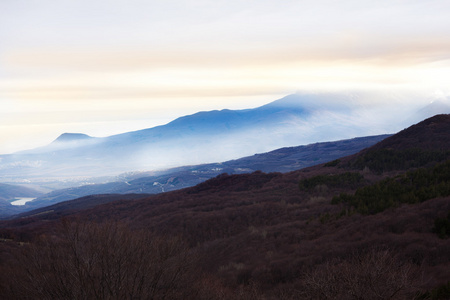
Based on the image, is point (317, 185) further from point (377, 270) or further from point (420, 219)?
point (377, 270)

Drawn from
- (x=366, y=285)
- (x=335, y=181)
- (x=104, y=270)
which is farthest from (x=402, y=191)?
(x=104, y=270)

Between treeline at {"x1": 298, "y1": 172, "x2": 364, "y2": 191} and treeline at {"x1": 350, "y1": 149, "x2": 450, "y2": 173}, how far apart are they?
351cm

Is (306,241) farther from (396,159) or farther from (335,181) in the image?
(396,159)

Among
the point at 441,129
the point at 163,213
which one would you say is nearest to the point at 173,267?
the point at 163,213

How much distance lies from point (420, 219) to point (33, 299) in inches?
606

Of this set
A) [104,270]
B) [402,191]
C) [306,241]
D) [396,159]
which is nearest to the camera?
[104,270]

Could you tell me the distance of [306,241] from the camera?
687 inches

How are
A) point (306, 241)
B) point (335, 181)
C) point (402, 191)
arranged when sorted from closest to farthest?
point (306, 241) → point (402, 191) → point (335, 181)

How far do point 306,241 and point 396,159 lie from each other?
22.5m

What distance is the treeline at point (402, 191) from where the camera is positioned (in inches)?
747

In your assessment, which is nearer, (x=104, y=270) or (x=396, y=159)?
(x=104, y=270)

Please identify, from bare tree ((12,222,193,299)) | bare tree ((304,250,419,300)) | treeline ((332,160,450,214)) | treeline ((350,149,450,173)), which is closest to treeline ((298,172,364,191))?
treeline ((350,149,450,173))

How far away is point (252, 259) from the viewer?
696 inches

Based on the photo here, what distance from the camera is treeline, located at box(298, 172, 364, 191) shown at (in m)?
31.5
